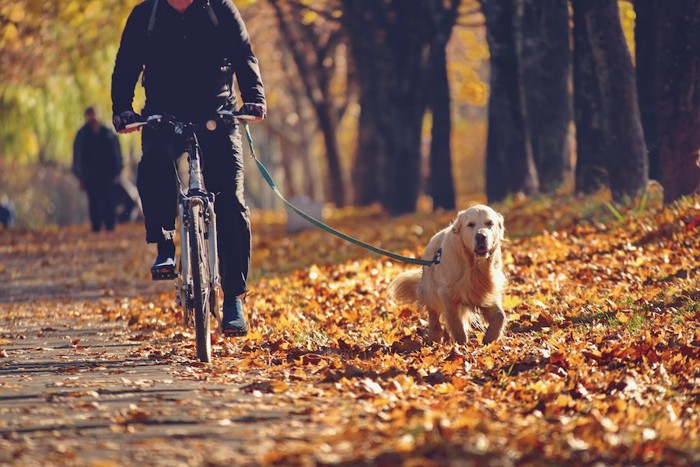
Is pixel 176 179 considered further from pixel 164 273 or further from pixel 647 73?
pixel 647 73

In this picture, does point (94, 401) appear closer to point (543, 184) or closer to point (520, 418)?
point (520, 418)

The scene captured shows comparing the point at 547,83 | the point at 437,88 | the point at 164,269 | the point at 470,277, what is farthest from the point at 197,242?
the point at 437,88

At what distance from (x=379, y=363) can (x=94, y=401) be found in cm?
190

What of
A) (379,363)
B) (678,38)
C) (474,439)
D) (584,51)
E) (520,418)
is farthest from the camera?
(584,51)

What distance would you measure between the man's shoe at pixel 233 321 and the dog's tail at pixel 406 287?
1.47 metres

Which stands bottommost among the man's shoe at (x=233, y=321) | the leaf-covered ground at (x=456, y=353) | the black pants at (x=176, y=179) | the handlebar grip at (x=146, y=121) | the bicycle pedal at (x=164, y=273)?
the leaf-covered ground at (x=456, y=353)

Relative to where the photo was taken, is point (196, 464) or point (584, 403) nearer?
point (196, 464)

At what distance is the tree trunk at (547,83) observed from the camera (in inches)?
762

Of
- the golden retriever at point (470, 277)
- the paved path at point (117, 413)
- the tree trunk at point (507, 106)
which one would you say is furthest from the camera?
the tree trunk at point (507, 106)

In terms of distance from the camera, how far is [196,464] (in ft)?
15.8

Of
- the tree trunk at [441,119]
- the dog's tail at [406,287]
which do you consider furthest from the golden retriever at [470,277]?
the tree trunk at [441,119]

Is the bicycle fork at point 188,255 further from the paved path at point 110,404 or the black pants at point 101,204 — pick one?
the black pants at point 101,204

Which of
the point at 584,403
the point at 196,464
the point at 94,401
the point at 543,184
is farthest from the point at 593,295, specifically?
the point at 543,184

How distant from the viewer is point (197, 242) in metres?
7.48
